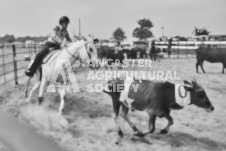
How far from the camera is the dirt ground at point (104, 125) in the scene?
382 centimetres

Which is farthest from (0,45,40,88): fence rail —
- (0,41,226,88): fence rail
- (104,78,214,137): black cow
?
(104,78,214,137): black cow

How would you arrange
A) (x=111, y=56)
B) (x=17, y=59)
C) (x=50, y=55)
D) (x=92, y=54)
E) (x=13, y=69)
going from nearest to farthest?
(x=92, y=54) < (x=50, y=55) < (x=13, y=69) < (x=111, y=56) < (x=17, y=59)

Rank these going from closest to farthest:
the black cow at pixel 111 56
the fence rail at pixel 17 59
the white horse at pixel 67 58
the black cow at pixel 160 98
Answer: the black cow at pixel 160 98 → the white horse at pixel 67 58 → the fence rail at pixel 17 59 → the black cow at pixel 111 56

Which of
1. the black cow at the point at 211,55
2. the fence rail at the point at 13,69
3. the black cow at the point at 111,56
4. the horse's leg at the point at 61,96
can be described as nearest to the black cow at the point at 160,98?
the horse's leg at the point at 61,96

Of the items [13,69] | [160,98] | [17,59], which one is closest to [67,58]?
[160,98]

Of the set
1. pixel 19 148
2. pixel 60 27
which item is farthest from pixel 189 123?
pixel 19 148

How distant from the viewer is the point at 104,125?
15.4 feet

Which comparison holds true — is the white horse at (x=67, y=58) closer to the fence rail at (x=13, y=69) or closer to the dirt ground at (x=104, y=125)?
the dirt ground at (x=104, y=125)

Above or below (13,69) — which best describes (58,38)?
above

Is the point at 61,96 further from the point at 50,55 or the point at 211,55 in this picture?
the point at 211,55

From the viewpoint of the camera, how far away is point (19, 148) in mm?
527

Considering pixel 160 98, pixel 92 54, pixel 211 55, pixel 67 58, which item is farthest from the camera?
pixel 211 55

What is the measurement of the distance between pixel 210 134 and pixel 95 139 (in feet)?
6.15

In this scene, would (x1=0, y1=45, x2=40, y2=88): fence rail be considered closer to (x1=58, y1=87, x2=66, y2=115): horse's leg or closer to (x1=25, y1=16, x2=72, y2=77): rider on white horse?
(x1=25, y1=16, x2=72, y2=77): rider on white horse
